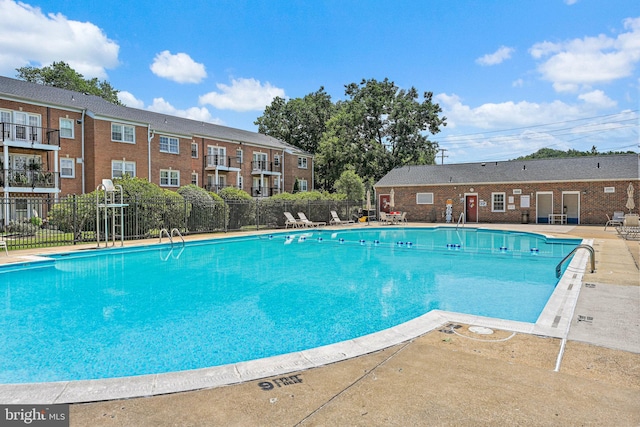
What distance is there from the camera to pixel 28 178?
22.0m

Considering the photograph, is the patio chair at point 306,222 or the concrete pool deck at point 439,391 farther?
the patio chair at point 306,222

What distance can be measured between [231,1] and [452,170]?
21.5m

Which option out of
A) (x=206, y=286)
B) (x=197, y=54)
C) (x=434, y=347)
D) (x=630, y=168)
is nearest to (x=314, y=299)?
(x=206, y=286)

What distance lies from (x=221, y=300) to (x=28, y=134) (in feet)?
71.2

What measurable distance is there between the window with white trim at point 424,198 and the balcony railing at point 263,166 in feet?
43.6

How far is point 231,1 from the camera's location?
16.6 meters

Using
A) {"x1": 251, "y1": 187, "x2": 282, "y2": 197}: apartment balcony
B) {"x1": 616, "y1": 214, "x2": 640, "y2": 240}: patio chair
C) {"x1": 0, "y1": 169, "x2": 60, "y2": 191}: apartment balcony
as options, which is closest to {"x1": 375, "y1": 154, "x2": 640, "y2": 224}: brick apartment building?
{"x1": 616, "y1": 214, "x2": 640, "y2": 240}: patio chair

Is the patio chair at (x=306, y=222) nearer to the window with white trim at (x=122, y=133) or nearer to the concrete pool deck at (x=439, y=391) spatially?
the window with white trim at (x=122, y=133)

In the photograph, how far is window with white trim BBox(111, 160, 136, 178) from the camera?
82.2 feet

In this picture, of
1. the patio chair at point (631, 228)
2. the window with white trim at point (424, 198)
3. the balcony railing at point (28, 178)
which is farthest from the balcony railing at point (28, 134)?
the patio chair at point (631, 228)

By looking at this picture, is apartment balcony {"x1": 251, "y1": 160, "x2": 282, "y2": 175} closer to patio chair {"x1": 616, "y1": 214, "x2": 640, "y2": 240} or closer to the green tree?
the green tree

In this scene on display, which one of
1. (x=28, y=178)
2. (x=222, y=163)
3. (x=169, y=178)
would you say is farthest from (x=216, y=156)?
(x=28, y=178)

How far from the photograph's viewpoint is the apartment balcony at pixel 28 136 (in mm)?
21344

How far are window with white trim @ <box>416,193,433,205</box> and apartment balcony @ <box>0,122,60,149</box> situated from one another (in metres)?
24.5
